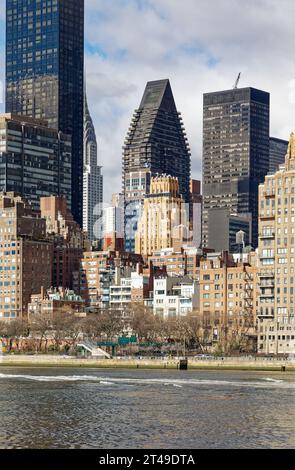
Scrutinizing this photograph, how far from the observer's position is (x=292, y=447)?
309 ft

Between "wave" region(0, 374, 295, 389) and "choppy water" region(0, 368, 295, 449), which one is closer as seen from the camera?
"choppy water" region(0, 368, 295, 449)

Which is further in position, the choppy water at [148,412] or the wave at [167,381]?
the wave at [167,381]

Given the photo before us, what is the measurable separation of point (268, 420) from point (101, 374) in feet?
275

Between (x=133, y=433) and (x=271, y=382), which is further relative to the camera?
(x=271, y=382)

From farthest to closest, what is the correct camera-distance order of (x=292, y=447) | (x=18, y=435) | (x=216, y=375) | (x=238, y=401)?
(x=216, y=375) → (x=238, y=401) → (x=18, y=435) → (x=292, y=447)

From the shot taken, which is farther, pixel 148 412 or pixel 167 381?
pixel 167 381

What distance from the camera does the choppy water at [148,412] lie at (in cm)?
9888

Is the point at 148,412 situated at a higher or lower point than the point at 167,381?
lower

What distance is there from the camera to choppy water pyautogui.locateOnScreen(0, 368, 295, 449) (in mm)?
98875

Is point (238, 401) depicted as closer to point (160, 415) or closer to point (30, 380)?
point (160, 415)

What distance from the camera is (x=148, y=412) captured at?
397ft
